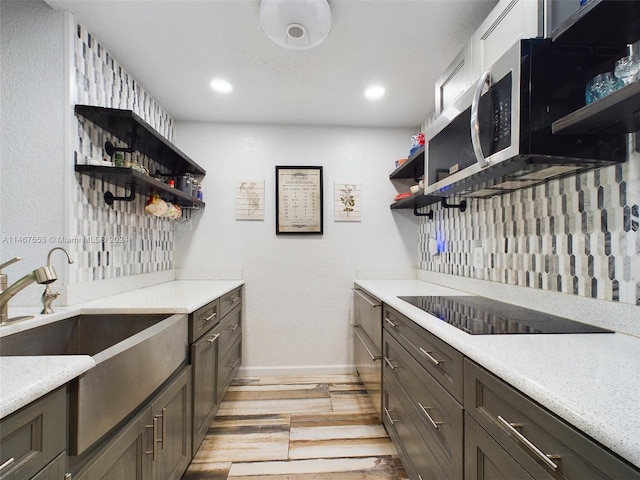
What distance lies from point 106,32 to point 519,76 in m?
2.04

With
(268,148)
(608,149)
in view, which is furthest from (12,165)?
Answer: (608,149)

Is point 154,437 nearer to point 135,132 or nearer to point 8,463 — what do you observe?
point 8,463

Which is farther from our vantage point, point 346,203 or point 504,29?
point 346,203

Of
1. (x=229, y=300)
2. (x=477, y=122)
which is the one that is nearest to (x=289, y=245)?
(x=229, y=300)

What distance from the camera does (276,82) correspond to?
80.4 inches

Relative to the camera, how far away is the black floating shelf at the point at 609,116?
2.31 ft

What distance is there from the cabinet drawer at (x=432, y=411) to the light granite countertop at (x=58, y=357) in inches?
43.4

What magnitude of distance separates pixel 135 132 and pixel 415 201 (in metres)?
2.07

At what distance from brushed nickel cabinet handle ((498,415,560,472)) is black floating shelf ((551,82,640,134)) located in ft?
2.74

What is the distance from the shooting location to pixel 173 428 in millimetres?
1300

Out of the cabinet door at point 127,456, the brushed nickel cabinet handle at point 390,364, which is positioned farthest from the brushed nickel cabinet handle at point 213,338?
the brushed nickel cabinet handle at point 390,364

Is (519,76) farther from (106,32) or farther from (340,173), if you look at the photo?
(106,32)

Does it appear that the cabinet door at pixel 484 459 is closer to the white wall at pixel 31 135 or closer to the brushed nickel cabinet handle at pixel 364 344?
the brushed nickel cabinet handle at pixel 364 344

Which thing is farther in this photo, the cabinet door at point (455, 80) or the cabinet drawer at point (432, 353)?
the cabinet door at point (455, 80)
